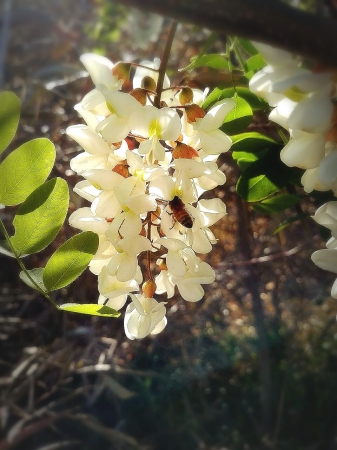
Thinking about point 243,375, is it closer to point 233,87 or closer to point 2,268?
point 2,268

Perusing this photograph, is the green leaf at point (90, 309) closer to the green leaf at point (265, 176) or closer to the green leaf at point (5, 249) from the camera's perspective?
the green leaf at point (5, 249)

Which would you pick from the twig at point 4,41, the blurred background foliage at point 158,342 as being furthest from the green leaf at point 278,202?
the twig at point 4,41

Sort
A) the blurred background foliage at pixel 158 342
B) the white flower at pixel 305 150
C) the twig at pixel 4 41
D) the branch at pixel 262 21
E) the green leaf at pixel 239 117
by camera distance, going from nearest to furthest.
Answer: the branch at pixel 262 21
the white flower at pixel 305 150
the green leaf at pixel 239 117
the blurred background foliage at pixel 158 342
the twig at pixel 4 41

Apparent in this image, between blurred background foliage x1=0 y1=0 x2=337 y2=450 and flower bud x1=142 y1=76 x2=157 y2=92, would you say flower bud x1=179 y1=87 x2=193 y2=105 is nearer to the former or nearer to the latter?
flower bud x1=142 y1=76 x2=157 y2=92

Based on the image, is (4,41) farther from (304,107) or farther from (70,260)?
(304,107)

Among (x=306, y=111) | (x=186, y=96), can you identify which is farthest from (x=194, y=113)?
(x=306, y=111)
